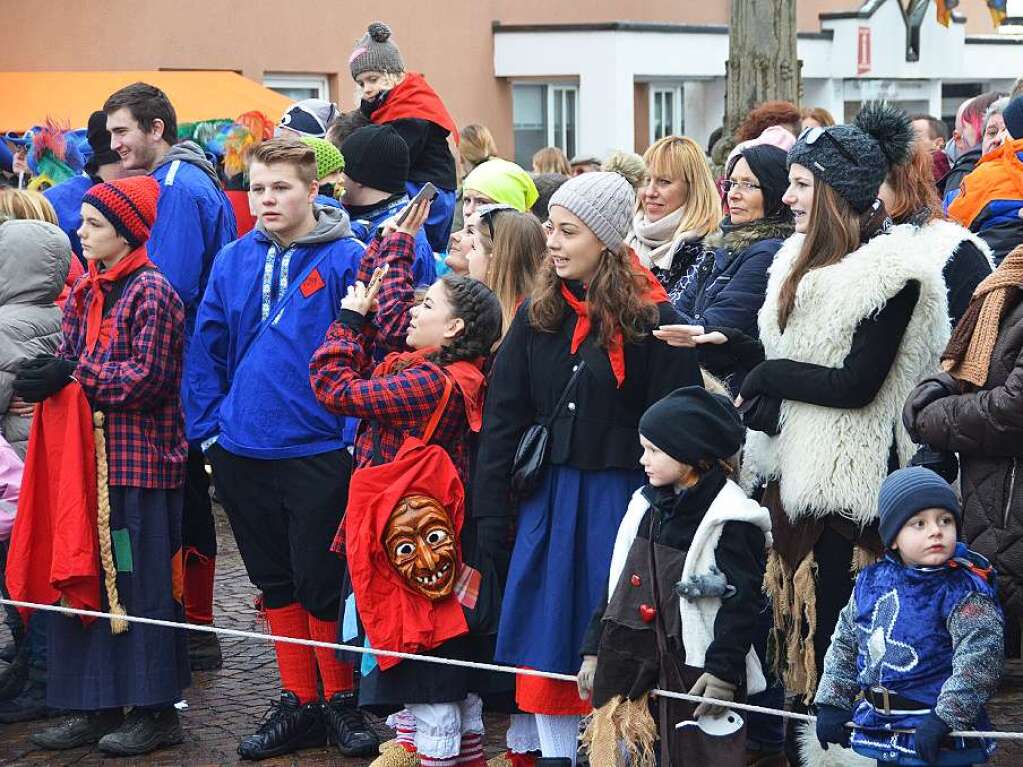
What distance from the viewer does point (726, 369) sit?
5.66 meters

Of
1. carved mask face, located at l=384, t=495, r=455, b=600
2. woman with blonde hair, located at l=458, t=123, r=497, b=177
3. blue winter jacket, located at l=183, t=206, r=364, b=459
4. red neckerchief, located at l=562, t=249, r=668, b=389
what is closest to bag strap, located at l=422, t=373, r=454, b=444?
carved mask face, located at l=384, t=495, r=455, b=600

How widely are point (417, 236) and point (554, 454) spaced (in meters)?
1.62

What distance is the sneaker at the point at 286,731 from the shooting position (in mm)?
5957

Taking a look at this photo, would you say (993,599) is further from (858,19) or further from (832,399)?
(858,19)

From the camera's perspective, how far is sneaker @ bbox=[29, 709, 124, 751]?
6113mm

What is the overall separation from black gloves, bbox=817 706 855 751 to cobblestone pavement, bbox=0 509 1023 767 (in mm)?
1512

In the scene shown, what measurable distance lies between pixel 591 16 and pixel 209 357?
1753cm

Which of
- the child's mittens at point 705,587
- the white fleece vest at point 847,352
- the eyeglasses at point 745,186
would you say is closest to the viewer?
the child's mittens at point 705,587

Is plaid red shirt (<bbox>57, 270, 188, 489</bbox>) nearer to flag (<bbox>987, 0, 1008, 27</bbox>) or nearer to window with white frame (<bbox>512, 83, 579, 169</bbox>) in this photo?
window with white frame (<bbox>512, 83, 579, 169</bbox>)

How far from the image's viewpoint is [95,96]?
12570mm

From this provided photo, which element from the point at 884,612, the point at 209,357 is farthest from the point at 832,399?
the point at 209,357

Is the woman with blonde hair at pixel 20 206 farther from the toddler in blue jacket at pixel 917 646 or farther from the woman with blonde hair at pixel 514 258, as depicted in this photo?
the toddler in blue jacket at pixel 917 646

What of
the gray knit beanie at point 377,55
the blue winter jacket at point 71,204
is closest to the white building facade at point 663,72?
the gray knit beanie at point 377,55

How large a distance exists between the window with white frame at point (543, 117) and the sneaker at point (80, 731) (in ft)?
55.5
